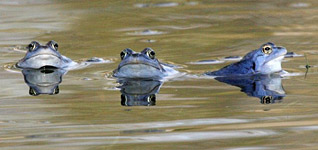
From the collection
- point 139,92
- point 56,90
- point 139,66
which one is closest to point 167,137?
point 139,92

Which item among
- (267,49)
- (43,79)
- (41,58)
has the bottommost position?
(43,79)

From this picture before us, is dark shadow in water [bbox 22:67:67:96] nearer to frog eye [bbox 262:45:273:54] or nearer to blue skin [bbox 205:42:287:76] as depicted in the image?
blue skin [bbox 205:42:287:76]

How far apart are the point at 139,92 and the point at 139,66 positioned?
0.95 meters

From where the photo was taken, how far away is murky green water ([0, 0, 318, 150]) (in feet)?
17.4

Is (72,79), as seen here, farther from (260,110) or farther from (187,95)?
(260,110)

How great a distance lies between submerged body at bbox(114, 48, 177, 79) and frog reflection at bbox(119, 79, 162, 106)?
17 cm

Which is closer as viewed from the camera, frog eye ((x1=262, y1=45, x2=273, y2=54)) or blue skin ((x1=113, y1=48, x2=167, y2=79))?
blue skin ((x1=113, y1=48, x2=167, y2=79))

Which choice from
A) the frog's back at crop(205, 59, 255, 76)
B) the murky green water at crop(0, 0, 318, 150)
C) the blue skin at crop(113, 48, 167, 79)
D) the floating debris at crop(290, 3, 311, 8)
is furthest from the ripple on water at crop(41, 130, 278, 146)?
the floating debris at crop(290, 3, 311, 8)

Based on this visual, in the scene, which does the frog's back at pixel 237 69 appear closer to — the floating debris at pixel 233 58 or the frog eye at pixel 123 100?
the floating debris at pixel 233 58

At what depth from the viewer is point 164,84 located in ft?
26.1

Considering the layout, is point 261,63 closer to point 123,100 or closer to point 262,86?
point 262,86

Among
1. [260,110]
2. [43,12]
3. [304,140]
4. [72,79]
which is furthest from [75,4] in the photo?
[304,140]

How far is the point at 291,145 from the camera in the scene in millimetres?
4984

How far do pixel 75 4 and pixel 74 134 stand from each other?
27.5 feet
